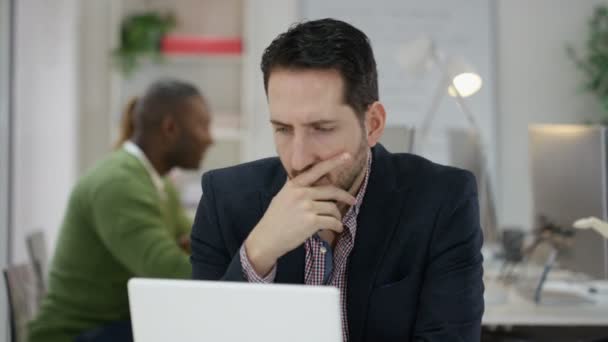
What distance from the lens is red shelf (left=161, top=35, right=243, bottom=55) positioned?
441 centimetres

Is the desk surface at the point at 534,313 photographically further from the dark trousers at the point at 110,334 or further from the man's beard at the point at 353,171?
the dark trousers at the point at 110,334

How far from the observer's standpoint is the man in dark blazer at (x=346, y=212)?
49.2 inches

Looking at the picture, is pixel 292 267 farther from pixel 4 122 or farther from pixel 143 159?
pixel 4 122

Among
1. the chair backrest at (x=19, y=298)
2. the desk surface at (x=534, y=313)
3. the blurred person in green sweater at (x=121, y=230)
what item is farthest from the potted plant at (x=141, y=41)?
the desk surface at (x=534, y=313)

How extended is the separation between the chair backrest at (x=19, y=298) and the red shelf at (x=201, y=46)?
7.62 feet

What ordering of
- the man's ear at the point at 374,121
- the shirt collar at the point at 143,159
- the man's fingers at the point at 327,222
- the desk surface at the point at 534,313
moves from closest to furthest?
the man's fingers at the point at 327,222 < the man's ear at the point at 374,121 < the desk surface at the point at 534,313 < the shirt collar at the point at 143,159

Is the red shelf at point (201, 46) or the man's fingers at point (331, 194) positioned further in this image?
the red shelf at point (201, 46)

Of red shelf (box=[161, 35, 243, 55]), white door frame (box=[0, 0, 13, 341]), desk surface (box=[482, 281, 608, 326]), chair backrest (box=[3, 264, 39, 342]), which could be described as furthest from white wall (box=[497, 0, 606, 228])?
chair backrest (box=[3, 264, 39, 342])

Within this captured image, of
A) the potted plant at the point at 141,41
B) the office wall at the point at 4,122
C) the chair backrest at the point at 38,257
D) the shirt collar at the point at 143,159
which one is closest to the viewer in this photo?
the shirt collar at the point at 143,159

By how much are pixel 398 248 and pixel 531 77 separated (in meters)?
3.69

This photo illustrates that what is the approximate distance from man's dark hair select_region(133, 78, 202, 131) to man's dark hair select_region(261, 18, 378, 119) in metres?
1.13

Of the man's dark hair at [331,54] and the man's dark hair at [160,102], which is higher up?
the man's dark hair at [331,54]

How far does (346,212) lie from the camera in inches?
55.4

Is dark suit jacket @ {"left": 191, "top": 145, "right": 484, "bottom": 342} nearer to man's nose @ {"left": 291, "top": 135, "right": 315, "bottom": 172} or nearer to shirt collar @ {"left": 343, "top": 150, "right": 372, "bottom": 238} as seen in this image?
shirt collar @ {"left": 343, "top": 150, "right": 372, "bottom": 238}
